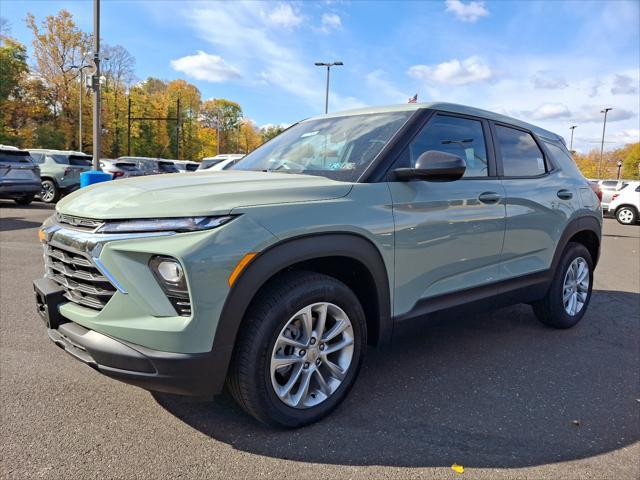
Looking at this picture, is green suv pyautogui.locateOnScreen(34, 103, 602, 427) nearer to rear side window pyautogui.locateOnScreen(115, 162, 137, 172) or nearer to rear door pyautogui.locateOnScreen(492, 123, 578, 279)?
rear door pyautogui.locateOnScreen(492, 123, 578, 279)

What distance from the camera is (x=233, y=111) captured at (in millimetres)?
97812

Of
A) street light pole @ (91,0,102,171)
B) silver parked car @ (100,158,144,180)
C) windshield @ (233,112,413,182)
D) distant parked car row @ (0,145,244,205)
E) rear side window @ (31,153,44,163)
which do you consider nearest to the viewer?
windshield @ (233,112,413,182)

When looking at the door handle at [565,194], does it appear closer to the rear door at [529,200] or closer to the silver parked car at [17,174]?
the rear door at [529,200]

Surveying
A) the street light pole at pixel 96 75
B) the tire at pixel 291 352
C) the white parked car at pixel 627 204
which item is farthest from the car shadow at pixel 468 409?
the white parked car at pixel 627 204

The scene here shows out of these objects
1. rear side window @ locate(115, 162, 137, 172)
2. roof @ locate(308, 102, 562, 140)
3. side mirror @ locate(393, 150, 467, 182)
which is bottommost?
side mirror @ locate(393, 150, 467, 182)

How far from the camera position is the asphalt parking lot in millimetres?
2273

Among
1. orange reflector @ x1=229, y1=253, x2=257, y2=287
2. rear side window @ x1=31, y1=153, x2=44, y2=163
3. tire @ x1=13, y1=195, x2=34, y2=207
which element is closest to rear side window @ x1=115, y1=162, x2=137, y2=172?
rear side window @ x1=31, y1=153, x2=44, y2=163

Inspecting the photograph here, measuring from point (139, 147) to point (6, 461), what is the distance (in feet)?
182

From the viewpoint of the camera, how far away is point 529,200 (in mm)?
3703

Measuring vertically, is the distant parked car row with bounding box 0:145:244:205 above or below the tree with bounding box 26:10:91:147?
below

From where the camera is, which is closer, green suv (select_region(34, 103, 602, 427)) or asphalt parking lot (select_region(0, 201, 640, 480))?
green suv (select_region(34, 103, 602, 427))

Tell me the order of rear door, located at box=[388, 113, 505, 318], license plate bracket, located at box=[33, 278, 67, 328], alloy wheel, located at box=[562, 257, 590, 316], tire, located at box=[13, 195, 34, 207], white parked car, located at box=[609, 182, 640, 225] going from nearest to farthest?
license plate bracket, located at box=[33, 278, 67, 328]
rear door, located at box=[388, 113, 505, 318]
alloy wheel, located at box=[562, 257, 590, 316]
tire, located at box=[13, 195, 34, 207]
white parked car, located at box=[609, 182, 640, 225]

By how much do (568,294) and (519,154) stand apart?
147 cm

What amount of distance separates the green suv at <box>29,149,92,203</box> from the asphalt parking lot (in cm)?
1269
